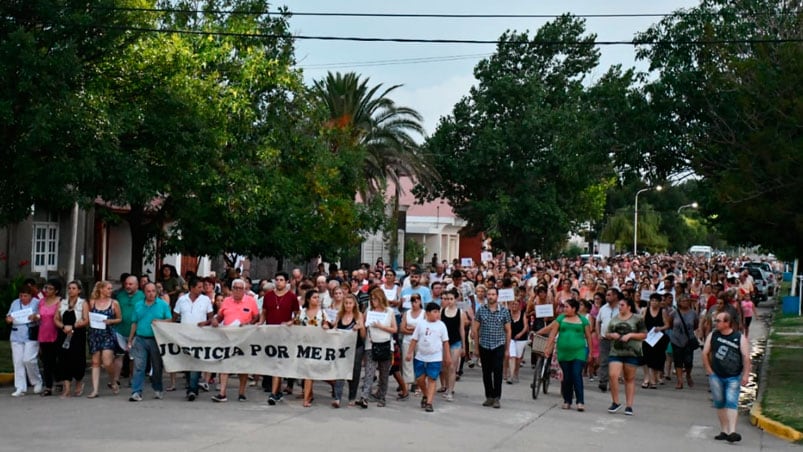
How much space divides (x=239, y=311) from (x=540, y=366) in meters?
4.70

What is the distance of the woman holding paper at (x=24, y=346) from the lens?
15609mm

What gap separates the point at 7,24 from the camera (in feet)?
56.3

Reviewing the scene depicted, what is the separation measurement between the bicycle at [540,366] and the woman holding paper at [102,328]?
630cm

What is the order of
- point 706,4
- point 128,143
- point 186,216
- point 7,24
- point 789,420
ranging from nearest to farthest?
1. point 789,420
2. point 7,24
3. point 128,143
4. point 186,216
5. point 706,4

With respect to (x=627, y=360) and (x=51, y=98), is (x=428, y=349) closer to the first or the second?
(x=627, y=360)

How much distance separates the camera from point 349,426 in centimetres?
1307

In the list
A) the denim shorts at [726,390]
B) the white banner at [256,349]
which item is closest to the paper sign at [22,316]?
the white banner at [256,349]

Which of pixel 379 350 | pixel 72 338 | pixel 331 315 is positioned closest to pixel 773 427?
pixel 379 350

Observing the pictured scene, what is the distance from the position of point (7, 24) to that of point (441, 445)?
1024cm

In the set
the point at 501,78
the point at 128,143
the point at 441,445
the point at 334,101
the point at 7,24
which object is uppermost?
the point at 501,78

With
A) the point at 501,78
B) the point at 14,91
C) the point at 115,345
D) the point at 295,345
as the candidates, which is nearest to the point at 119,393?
the point at 115,345

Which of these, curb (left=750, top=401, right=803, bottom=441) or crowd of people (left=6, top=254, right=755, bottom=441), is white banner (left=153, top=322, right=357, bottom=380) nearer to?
crowd of people (left=6, top=254, right=755, bottom=441)

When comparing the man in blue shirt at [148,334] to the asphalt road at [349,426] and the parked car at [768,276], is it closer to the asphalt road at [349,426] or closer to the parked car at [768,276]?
the asphalt road at [349,426]

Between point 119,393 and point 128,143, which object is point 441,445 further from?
point 128,143
